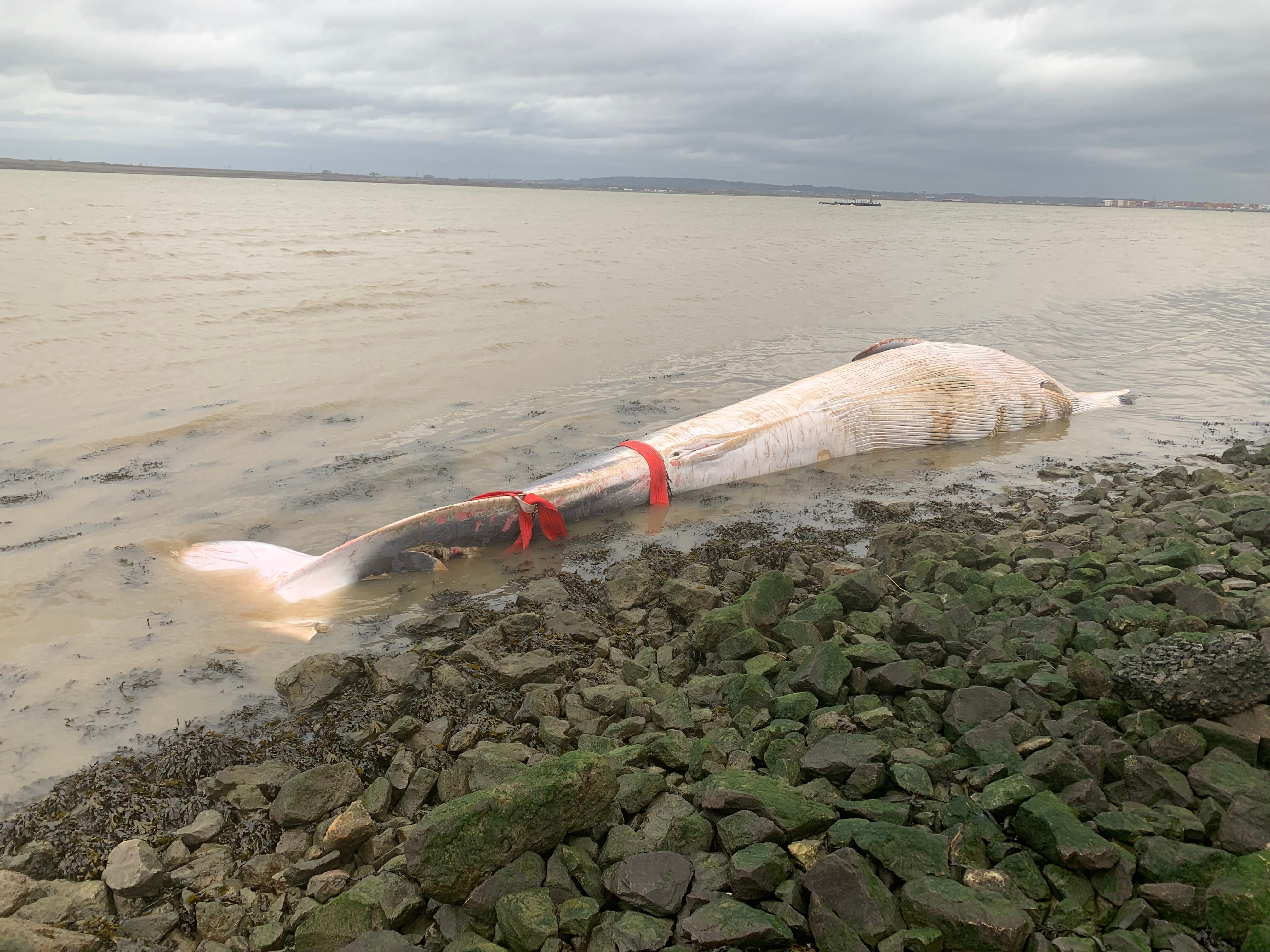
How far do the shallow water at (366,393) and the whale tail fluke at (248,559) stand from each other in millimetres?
182

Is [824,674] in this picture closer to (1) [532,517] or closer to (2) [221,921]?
(2) [221,921]

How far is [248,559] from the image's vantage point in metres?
5.38

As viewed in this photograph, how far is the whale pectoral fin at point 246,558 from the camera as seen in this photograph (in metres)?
5.19

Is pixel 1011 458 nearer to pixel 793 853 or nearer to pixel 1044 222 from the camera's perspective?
pixel 793 853

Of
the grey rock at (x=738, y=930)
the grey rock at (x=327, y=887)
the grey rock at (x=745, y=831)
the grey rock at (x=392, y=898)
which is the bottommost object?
the grey rock at (x=327, y=887)

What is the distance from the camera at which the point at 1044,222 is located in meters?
74.1

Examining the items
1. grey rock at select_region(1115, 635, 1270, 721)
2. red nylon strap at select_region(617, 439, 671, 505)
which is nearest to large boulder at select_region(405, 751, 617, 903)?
grey rock at select_region(1115, 635, 1270, 721)

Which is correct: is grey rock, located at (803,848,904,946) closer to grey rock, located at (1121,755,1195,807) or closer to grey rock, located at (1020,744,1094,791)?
grey rock, located at (1020,744,1094,791)

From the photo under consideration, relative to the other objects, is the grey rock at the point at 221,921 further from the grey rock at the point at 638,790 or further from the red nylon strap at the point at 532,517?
the red nylon strap at the point at 532,517

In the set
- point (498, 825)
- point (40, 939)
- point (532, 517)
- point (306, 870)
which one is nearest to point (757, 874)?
point (498, 825)

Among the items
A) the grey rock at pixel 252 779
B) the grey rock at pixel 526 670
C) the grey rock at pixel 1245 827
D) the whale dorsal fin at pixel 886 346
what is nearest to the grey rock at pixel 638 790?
the grey rock at pixel 526 670

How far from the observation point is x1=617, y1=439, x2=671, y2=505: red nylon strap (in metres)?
6.42

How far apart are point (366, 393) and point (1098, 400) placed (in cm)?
903

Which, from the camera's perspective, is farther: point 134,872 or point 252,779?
point 252,779
